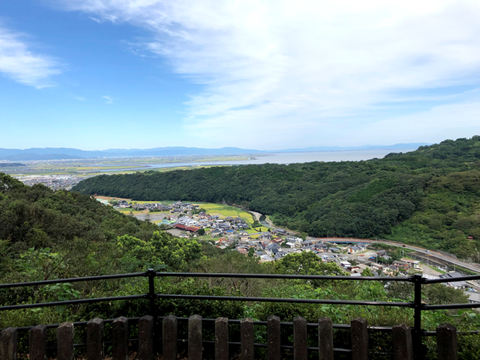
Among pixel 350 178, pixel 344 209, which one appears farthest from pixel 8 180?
pixel 350 178

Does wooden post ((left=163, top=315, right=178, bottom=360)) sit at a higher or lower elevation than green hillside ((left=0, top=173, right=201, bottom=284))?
higher

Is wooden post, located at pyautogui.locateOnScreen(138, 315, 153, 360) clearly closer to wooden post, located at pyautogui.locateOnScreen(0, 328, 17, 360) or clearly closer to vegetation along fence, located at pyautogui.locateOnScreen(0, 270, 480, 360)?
vegetation along fence, located at pyautogui.locateOnScreen(0, 270, 480, 360)

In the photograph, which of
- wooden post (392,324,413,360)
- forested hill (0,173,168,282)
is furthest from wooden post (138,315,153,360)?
forested hill (0,173,168,282)

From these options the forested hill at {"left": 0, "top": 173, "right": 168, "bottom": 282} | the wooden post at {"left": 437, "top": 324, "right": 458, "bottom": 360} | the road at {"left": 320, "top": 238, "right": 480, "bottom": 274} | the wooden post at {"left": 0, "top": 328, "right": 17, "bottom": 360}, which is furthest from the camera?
the road at {"left": 320, "top": 238, "right": 480, "bottom": 274}

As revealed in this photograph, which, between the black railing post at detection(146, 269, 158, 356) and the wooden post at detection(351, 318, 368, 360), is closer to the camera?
the wooden post at detection(351, 318, 368, 360)

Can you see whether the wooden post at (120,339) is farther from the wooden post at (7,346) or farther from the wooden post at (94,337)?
the wooden post at (7,346)

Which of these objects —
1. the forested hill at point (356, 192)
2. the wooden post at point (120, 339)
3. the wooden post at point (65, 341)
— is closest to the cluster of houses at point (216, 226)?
the forested hill at point (356, 192)

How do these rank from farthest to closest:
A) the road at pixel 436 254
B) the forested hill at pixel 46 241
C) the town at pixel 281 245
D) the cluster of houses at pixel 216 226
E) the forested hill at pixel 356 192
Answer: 1. the forested hill at pixel 356 192
2. the cluster of houses at pixel 216 226
3. the road at pixel 436 254
4. the town at pixel 281 245
5. the forested hill at pixel 46 241

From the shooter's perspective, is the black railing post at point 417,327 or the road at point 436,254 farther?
the road at point 436,254
